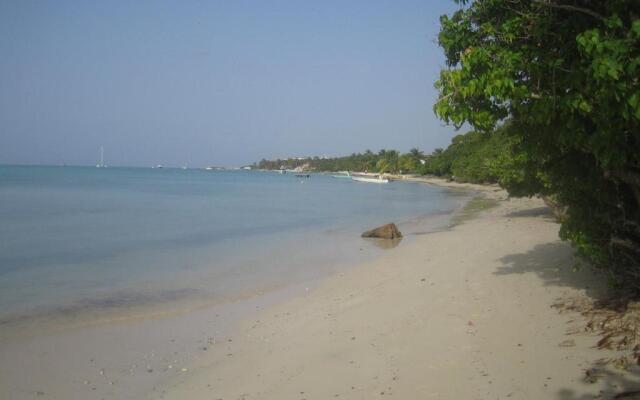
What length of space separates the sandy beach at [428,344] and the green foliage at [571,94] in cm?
132

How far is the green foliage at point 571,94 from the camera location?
3.79m

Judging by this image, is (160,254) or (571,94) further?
(160,254)

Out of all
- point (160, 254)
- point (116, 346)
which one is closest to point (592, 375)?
point (116, 346)

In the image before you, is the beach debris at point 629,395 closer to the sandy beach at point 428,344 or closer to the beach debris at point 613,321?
the sandy beach at point 428,344

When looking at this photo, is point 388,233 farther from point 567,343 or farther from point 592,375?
point 592,375

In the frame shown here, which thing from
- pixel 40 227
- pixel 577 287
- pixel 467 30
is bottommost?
pixel 40 227

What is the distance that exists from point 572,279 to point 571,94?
4891mm

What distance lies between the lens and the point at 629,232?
5996 millimetres

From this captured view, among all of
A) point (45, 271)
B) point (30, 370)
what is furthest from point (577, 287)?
point (45, 271)

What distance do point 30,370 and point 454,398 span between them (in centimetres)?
538

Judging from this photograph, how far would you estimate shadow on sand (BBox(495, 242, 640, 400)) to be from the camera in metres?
4.32

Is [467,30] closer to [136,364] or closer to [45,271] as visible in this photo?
[136,364]

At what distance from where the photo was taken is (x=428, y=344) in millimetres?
6242

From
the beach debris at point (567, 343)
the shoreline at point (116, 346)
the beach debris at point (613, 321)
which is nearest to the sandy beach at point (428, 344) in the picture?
the beach debris at point (567, 343)
